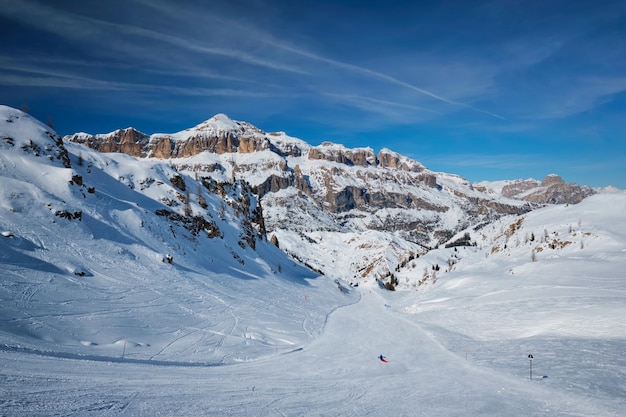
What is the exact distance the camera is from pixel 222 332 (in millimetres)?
28938

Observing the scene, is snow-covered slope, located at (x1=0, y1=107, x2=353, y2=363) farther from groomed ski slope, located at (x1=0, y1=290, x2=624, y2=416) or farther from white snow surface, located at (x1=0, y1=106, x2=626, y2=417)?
groomed ski slope, located at (x1=0, y1=290, x2=624, y2=416)

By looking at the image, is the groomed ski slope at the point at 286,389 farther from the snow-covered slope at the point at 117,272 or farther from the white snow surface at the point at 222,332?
the snow-covered slope at the point at 117,272

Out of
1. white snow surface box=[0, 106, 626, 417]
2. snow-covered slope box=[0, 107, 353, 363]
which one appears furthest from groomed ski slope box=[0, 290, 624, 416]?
snow-covered slope box=[0, 107, 353, 363]

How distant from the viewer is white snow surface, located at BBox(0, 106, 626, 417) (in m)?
14.4

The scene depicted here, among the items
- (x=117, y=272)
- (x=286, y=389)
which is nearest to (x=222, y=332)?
(x=117, y=272)

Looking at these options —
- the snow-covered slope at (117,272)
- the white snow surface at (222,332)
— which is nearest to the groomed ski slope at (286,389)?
the white snow surface at (222,332)

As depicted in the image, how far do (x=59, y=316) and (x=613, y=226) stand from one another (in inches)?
4602

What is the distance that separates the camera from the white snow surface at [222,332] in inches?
569

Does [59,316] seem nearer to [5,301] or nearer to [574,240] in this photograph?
[5,301]

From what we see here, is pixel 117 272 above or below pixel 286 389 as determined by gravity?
above

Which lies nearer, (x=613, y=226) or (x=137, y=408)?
(x=137, y=408)

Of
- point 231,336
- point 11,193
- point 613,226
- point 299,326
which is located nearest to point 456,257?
point 613,226

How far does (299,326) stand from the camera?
38.2m

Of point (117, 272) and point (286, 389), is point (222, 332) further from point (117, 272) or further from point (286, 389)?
point (286, 389)
